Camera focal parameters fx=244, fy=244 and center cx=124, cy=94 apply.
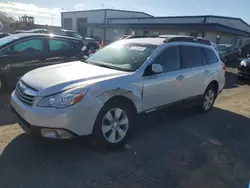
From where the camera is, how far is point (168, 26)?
32.2 m

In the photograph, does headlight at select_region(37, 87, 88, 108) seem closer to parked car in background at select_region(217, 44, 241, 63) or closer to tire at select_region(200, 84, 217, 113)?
tire at select_region(200, 84, 217, 113)

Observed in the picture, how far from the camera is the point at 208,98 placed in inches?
238

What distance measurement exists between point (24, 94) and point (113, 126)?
A: 139 centimetres

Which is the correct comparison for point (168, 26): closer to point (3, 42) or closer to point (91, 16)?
point (91, 16)

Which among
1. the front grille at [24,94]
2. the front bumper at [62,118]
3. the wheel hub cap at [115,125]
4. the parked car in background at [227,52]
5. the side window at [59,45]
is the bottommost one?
the parked car in background at [227,52]

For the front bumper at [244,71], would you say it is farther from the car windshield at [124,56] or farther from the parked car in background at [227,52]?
the car windshield at [124,56]

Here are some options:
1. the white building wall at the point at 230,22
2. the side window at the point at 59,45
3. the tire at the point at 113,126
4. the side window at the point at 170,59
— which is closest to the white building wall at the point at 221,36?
the white building wall at the point at 230,22

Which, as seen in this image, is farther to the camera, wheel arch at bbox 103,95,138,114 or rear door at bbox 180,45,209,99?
rear door at bbox 180,45,209,99

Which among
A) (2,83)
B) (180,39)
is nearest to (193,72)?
(180,39)

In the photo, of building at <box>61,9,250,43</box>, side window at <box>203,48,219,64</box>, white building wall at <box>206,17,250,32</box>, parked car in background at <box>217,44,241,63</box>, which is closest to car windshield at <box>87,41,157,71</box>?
side window at <box>203,48,219,64</box>

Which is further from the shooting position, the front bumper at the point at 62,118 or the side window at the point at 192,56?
the side window at the point at 192,56

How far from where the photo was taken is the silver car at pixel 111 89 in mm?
3219

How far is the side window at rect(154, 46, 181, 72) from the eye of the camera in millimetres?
4430

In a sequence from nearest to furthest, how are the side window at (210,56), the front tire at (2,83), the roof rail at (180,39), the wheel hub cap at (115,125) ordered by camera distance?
the wheel hub cap at (115,125), the roof rail at (180,39), the side window at (210,56), the front tire at (2,83)
